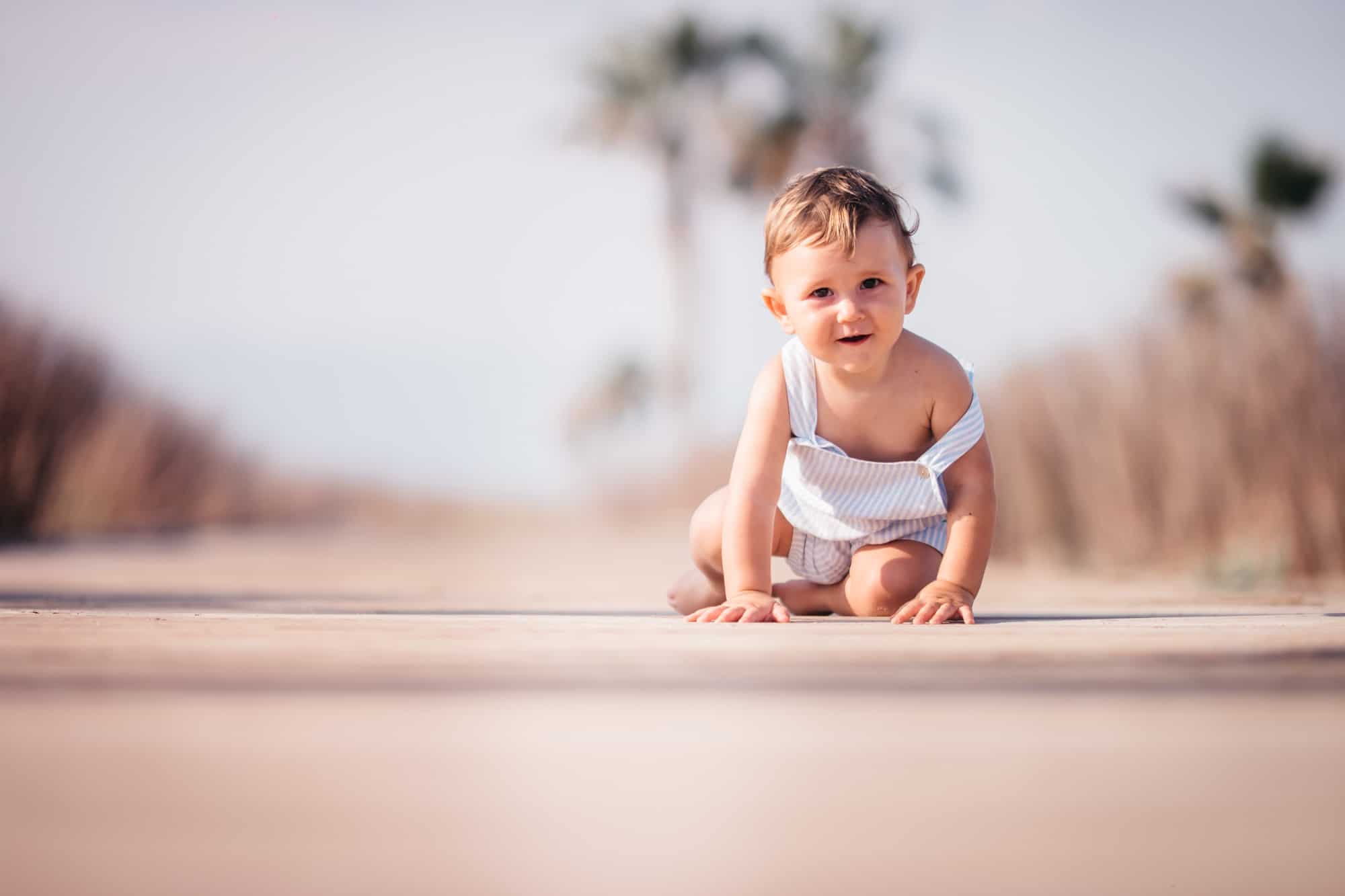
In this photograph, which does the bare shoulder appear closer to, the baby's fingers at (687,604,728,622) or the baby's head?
the baby's head

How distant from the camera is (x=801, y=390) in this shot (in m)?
2.33

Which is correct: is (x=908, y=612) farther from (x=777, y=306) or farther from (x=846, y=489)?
(x=777, y=306)

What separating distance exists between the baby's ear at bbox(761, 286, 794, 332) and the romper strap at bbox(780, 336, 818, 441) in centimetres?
5

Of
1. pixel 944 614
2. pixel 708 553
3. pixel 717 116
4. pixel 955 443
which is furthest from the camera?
pixel 717 116

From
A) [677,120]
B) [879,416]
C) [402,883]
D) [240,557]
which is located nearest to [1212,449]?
[879,416]

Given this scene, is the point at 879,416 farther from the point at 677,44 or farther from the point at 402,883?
the point at 677,44

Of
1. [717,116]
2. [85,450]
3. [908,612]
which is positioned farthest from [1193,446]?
[717,116]

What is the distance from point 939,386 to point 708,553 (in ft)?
2.03

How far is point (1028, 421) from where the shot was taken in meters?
6.62

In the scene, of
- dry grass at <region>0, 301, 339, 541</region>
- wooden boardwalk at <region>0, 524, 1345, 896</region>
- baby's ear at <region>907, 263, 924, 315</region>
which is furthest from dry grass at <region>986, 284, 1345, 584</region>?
dry grass at <region>0, 301, 339, 541</region>

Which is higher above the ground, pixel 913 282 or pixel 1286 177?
pixel 1286 177

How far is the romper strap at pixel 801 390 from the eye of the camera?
2.33 metres

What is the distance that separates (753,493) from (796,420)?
0.24 metres

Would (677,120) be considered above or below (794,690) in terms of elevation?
above
